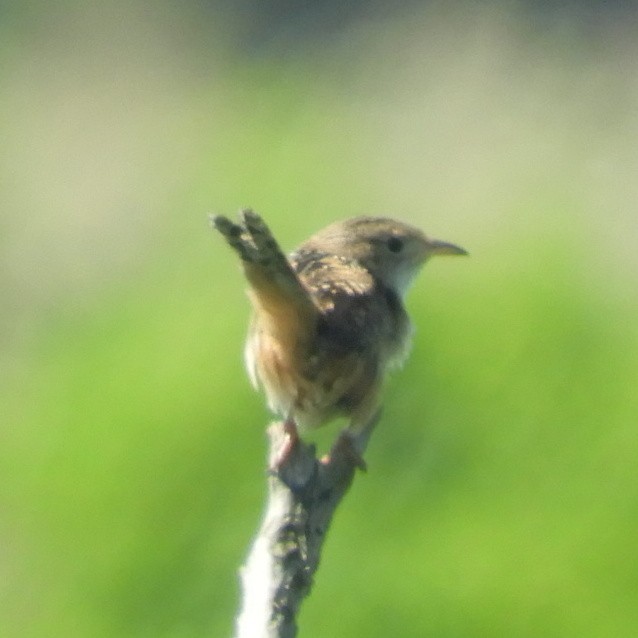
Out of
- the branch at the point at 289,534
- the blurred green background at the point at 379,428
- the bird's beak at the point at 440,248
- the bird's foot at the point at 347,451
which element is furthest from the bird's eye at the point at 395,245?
the blurred green background at the point at 379,428

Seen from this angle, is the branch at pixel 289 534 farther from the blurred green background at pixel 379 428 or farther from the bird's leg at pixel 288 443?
the blurred green background at pixel 379 428

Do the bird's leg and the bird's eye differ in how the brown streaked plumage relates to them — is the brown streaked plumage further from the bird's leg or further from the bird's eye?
the bird's eye

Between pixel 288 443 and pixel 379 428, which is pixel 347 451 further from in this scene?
pixel 379 428

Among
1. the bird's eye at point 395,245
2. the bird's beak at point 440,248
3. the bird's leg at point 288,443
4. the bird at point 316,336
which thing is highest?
the bird's beak at point 440,248

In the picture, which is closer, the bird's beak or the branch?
the branch

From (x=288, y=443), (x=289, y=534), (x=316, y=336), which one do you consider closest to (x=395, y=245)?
(x=316, y=336)

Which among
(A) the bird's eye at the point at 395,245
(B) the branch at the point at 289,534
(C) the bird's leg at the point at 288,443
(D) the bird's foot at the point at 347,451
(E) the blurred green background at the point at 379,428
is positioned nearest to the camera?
(B) the branch at the point at 289,534

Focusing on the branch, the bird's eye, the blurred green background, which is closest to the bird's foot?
the branch
